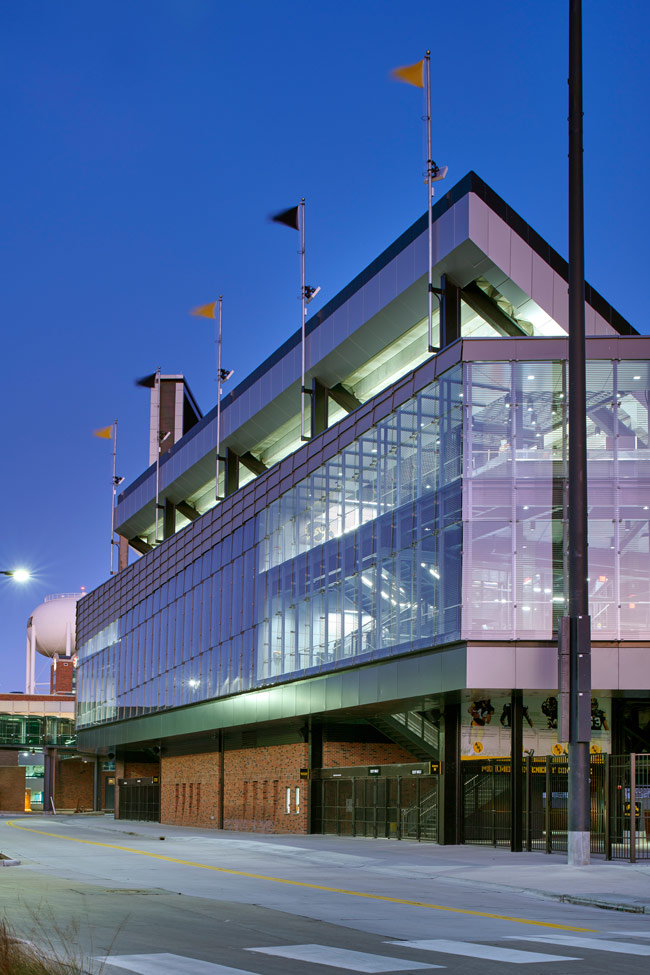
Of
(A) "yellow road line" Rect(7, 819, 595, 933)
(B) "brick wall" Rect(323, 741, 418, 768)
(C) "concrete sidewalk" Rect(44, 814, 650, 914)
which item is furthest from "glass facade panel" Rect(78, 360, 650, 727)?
(A) "yellow road line" Rect(7, 819, 595, 933)

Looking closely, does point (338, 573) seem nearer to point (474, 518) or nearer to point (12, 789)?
point (474, 518)

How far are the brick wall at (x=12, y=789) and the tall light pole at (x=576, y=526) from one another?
75541 mm

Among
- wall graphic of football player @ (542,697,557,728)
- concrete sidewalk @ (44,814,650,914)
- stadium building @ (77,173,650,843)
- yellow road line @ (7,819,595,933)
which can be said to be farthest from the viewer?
wall graphic of football player @ (542,697,557,728)

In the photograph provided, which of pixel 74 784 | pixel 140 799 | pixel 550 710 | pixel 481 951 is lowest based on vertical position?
pixel 74 784

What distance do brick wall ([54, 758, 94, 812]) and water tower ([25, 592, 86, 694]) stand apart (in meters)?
16.4

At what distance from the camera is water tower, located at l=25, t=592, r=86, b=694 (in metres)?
107

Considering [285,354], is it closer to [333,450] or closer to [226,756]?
[333,450]

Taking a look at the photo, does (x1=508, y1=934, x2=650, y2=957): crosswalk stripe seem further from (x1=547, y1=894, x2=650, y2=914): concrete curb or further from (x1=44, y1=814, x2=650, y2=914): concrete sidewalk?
(x1=44, y1=814, x2=650, y2=914): concrete sidewalk

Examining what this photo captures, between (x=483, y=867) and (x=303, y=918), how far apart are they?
10571mm

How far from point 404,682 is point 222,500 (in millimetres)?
20651

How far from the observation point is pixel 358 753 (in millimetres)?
43562

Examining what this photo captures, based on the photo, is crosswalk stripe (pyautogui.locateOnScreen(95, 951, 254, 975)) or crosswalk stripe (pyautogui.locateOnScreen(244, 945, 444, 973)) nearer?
crosswalk stripe (pyautogui.locateOnScreen(95, 951, 254, 975))

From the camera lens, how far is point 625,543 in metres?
30.6

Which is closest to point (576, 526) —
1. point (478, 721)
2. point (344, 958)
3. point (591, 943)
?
point (478, 721)
